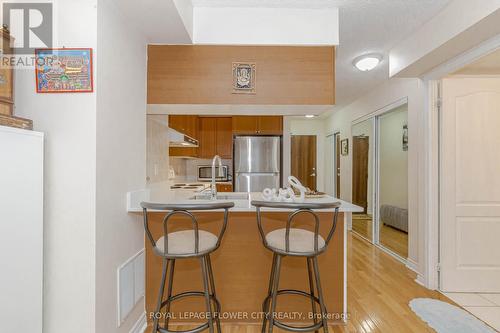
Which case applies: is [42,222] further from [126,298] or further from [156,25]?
[156,25]

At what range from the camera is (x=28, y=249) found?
4.37 ft

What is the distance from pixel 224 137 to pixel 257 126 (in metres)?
0.69

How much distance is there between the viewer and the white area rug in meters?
2.13

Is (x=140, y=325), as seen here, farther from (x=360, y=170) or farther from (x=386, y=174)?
(x=360, y=170)

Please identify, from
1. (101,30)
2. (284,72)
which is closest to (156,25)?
(101,30)

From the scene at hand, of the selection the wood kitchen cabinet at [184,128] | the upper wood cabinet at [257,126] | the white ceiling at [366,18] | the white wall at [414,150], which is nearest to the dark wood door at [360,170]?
the white wall at [414,150]

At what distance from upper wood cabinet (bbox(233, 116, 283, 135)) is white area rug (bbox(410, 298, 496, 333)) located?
301cm

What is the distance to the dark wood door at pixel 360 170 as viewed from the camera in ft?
16.0

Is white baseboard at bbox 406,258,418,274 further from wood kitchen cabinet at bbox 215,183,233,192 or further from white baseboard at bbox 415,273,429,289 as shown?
wood kitchen cabinet at bbox 215,183,233,192

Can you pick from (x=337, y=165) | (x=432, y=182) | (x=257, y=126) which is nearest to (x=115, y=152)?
(x=432, y=182)

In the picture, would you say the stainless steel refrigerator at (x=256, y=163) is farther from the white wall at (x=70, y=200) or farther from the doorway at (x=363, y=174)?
the white wall at (x=70, y=200)

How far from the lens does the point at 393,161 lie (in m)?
4.15

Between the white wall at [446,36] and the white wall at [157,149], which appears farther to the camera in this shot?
the white wall at [157,149]

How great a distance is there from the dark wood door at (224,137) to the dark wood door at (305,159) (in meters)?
2.85
